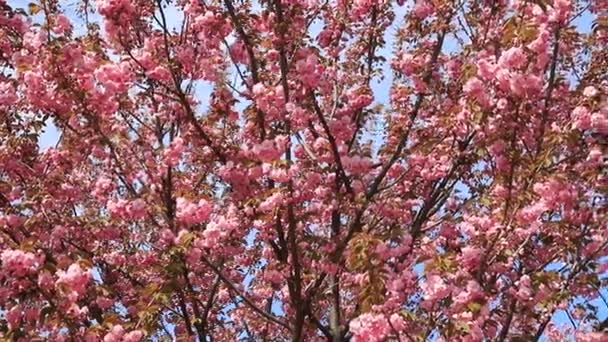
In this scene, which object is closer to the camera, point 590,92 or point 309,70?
point 590,92

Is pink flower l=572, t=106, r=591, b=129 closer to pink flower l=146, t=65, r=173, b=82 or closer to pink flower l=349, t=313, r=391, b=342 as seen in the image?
pink flower l=349, t=313, r=391, b=342

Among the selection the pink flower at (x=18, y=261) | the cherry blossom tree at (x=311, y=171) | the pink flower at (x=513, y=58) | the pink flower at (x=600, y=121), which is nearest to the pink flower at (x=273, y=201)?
the cherry blossom tree at (x=311, y=171)

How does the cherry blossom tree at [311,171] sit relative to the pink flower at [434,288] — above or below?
above

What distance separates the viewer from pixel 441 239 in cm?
874

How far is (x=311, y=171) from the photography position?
28.6 feet

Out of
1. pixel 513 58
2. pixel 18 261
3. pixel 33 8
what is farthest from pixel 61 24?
pixel 513 58

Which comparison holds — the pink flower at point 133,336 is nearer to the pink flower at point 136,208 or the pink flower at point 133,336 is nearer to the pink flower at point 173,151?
the pink flower at point 136,208

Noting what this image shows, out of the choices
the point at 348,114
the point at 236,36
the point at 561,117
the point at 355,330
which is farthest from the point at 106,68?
the point at 561,117

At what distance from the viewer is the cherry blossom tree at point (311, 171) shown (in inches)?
269

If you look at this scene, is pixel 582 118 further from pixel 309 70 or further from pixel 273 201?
pixel 273 201

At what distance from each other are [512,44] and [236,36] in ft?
9.27

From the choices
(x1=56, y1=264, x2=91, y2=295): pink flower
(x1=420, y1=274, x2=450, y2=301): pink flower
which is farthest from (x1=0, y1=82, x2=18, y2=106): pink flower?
(x1=420, y1=274, x2=450, y2=301): pink flower

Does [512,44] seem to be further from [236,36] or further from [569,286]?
[236,36]

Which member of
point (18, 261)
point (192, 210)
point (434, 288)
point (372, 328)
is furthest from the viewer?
point (192, 210)
